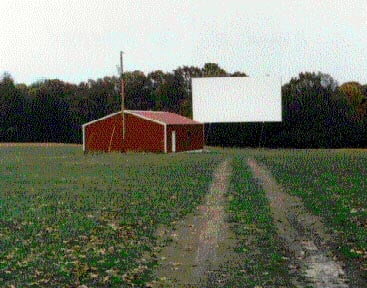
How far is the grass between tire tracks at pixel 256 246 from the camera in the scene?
8615 mm

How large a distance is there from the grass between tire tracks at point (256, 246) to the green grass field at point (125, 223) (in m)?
0.02

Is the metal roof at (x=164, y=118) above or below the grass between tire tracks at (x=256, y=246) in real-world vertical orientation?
above

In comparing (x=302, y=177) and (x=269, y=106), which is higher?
(x=269, y=106)

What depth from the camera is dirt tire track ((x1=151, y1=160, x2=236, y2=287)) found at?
8633 millimetres

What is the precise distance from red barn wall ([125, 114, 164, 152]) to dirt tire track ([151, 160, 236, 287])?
43.7 m

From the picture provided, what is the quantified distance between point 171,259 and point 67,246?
2172mm

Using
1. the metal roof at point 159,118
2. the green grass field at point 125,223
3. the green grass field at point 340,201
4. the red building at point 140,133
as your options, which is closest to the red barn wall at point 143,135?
the red building at point 140,133

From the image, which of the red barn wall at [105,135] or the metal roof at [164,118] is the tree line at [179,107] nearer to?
the metal roof at [164,118]

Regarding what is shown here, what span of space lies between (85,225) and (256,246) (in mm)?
4289

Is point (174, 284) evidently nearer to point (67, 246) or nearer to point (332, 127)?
point (67, 246)

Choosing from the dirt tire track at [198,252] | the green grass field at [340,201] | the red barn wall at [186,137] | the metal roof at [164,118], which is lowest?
the green grass field at [340,201]

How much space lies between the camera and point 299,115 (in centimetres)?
8481

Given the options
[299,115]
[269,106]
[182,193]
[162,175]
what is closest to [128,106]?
[299,115]

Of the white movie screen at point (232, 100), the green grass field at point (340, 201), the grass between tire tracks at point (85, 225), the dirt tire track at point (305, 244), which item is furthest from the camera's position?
the white movie screen at point (232, 100)
